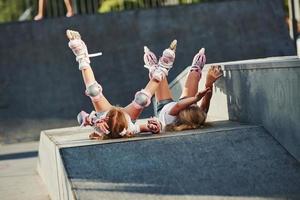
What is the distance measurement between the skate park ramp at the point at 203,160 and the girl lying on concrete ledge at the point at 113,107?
0.18 metres

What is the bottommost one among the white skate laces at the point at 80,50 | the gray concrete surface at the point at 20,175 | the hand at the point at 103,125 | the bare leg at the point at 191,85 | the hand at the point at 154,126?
the gray concrete surface at the point at 20,175

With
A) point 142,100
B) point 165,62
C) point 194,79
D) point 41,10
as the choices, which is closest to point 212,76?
point 194,79

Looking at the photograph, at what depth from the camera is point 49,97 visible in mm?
16062

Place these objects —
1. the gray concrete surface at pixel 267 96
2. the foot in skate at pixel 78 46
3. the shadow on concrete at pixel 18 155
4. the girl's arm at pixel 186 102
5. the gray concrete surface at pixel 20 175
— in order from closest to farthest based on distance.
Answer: the gray concrete surface at pixel 267 96 < the girl's arm at pixel 186 102 < the foot in skate at pixel 78 46 < the gray concrete surface at pixel 20 175 < the shadow on concrete at pixel 18 155

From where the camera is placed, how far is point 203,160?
7605 mm

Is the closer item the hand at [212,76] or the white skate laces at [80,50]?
the white skate laces at [80,50]

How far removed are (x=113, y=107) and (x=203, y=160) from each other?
126 cm

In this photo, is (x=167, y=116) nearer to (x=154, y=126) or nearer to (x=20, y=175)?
(x=154, y=126)

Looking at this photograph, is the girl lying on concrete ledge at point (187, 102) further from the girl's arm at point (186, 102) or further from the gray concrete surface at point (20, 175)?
the gray concrete surface at point (20, 175)

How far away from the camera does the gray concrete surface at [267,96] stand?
24.5 ft

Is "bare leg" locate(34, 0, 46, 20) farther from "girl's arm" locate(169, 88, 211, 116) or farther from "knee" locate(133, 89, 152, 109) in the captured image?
"girl's arm" locate(169, 88, 211, 116)

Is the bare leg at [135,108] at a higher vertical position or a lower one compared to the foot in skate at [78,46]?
lower

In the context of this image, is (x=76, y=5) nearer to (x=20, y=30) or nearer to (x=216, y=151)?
(x=20, y=30)

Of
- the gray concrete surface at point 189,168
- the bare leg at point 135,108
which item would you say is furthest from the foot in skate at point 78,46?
the gray concrete surface at point 189,168
